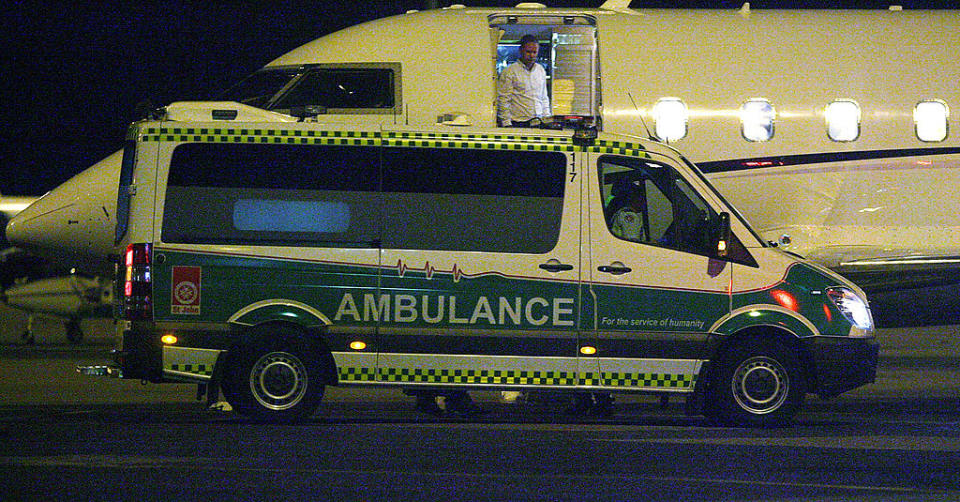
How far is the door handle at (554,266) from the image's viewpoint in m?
10.1

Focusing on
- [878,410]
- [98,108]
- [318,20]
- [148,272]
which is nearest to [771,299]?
[878,410]

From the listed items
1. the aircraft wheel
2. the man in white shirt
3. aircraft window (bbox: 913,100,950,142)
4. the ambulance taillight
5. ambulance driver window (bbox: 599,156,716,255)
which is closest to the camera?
the ambulance taillight

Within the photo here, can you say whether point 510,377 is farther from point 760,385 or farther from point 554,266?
point 760,385

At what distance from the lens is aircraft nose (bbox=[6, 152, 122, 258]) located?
13.1 metres

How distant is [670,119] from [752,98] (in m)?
0.91

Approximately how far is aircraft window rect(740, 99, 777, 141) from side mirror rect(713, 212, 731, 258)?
4859mm

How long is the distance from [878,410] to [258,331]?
5181 millimetres

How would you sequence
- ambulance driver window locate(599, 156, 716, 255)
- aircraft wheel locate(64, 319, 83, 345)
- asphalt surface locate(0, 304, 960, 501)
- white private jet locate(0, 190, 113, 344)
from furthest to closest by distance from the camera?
1. white private jet locate(0, 190, 113, 344)
2. aircraft wheel locate(64, 319, 83, 345)
3. ambulance driver window locate(599, 156, 716, 255)
4. asphalt surface locate(0, 304, 960, 501)

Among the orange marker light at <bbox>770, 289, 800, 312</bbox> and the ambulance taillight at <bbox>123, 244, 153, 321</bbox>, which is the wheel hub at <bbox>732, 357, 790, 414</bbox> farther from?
the ambulance taillight at <bbox>123, 244, 153, 321</bbox>

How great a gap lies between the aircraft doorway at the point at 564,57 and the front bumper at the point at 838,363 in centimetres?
523

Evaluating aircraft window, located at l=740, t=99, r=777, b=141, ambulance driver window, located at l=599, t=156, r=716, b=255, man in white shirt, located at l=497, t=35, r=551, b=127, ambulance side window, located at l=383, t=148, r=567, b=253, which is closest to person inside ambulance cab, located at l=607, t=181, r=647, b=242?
ambulance driver window, located at l=599, t=156, r=716, b=255

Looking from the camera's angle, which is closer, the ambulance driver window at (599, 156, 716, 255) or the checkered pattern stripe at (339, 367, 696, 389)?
the checkered pattern stripe at (339, 367, 696, 389)

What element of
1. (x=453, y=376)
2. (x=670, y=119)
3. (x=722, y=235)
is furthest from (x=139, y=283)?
(x=670, y=119)

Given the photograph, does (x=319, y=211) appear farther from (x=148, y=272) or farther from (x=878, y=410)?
(x=878, y=410)
